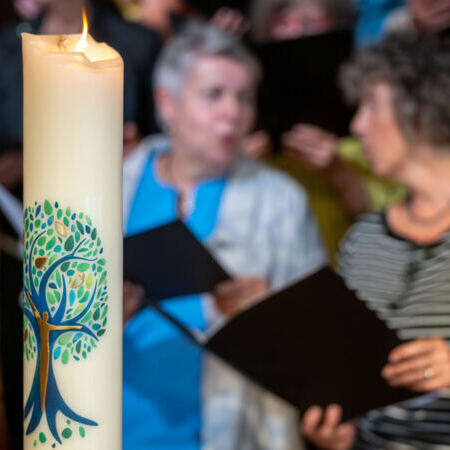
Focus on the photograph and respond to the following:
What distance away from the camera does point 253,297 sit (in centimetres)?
157

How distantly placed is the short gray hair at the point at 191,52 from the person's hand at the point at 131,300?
0.43 m

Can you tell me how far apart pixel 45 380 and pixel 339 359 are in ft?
2.60

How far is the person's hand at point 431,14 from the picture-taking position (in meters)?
1.52

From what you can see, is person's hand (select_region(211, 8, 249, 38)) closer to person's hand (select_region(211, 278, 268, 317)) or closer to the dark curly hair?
the dark curly hair

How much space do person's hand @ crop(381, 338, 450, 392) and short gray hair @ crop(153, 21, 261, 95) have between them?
2.09ft

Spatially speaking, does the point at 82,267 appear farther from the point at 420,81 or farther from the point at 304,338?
the point at 420,81

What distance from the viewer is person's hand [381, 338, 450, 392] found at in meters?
1.20

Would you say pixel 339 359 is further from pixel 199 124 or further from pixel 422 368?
pixel 199 124

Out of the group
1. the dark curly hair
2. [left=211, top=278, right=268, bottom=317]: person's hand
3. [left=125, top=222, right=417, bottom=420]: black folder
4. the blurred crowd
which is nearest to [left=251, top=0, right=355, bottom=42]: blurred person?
the blurred crowd

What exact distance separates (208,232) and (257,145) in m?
0.21

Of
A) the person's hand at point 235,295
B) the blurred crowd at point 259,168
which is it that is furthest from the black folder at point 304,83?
the person's hand at point 235,295

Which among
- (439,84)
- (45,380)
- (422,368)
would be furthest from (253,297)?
(45,380)

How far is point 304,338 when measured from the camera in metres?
1.20

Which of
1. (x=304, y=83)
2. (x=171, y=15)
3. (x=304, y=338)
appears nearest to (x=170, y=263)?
(x=304, y=338)
